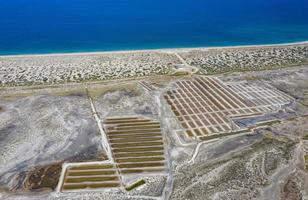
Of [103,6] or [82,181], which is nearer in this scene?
[82,181]

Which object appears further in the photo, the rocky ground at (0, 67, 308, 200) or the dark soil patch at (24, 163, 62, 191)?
the dark soil patch at (24, 163, 62, 191)

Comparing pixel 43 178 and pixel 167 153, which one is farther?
pixel 167 153

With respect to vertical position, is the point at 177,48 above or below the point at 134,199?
above

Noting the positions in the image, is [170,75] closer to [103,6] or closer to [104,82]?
[104,82]

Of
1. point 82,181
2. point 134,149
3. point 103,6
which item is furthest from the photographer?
point 103,6

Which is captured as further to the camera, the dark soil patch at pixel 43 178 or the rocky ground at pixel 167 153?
the dark soil patch at pixel 43 178

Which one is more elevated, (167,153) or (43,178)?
(167,153)

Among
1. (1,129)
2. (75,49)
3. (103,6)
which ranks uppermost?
(103,6)

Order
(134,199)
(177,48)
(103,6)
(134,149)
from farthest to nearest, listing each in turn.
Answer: (103,6) < (177,48) < (134,149) < (134,199)

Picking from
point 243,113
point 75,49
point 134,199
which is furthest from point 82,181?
point 75,49
